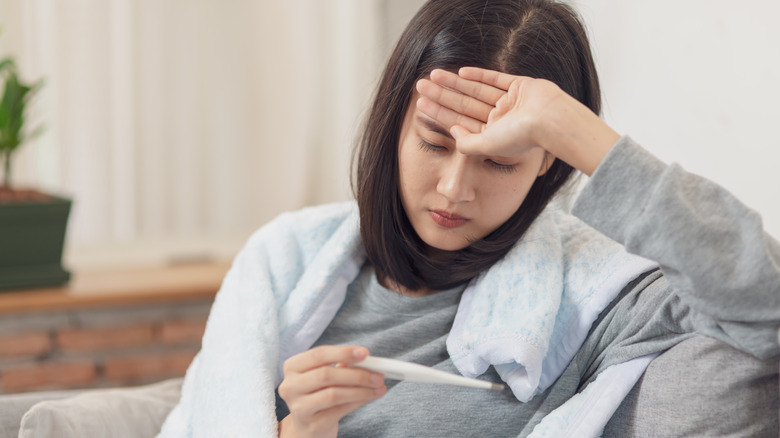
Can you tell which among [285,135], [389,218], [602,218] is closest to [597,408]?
[602,218]

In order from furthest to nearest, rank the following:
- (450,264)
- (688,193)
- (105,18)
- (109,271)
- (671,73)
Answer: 1. (105,18)
2. (109,271)
3. (671,73)
4. (450,264)
5. (688,193)

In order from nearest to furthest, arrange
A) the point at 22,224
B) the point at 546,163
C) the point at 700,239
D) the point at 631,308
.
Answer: the point at 700,239, the point at 631,308, the point at 546,163, the point at 22,224

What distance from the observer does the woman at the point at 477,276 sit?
0.85 metres

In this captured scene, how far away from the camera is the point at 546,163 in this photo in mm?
1152

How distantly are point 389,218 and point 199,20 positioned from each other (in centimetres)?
159

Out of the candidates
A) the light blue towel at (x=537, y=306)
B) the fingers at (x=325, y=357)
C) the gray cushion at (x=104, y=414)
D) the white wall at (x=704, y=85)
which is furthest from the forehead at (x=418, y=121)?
the gray cushion at (x=104, y=414)

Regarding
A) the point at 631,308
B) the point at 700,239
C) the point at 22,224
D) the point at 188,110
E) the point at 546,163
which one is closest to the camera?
the point at 700,239

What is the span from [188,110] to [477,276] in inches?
64.2

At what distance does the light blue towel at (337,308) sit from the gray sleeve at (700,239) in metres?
0.17

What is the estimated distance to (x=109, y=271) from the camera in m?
2.15

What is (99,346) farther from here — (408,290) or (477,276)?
(477,276)

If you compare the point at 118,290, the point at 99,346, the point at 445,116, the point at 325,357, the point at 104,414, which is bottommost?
the point at 99,346

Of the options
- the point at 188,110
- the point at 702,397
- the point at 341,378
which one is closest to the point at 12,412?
the point at 341,378

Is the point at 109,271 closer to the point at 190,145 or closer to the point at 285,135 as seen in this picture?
the point at 190,145
